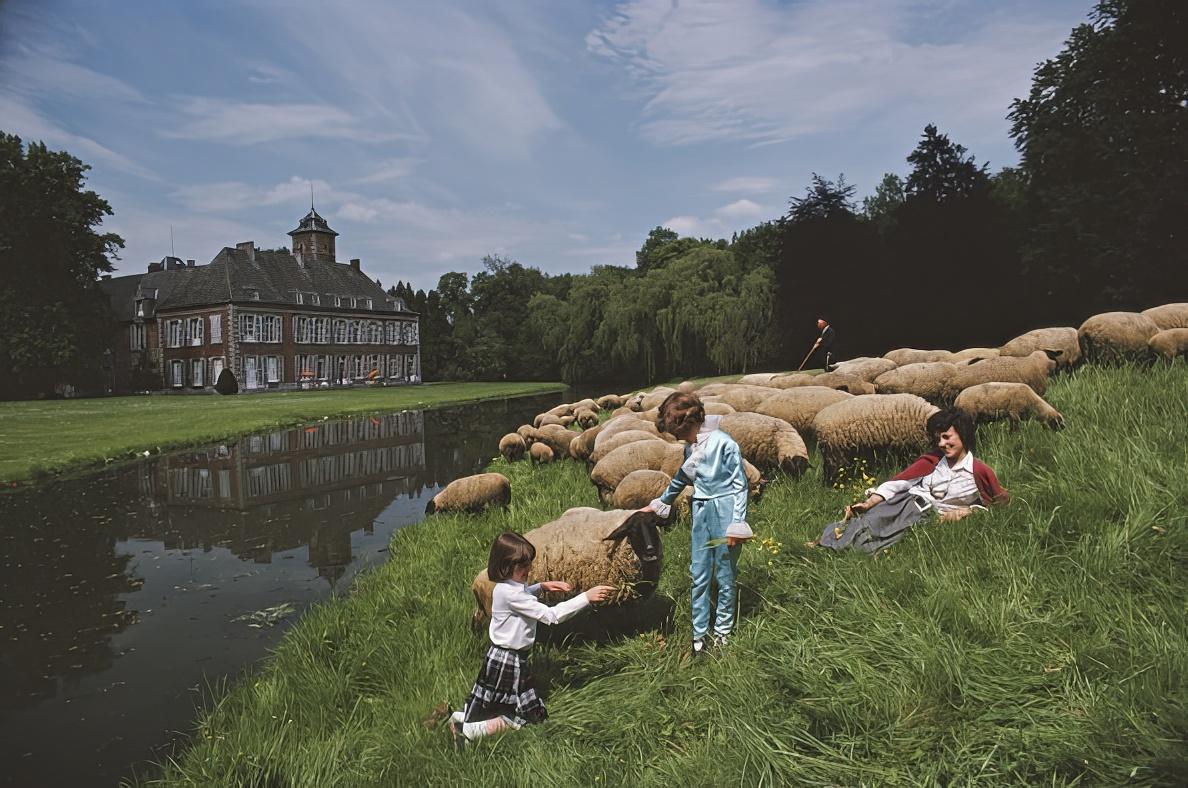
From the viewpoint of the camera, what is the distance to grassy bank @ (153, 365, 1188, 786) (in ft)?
10.7

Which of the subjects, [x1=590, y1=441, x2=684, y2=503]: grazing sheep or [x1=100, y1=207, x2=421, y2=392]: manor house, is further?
[x1=100, y1=207, x2=421, y2=392]: manor house

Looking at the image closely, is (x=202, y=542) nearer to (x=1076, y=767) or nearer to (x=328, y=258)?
(x=1076, y=767)

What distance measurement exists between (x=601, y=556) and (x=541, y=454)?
34.0 ft

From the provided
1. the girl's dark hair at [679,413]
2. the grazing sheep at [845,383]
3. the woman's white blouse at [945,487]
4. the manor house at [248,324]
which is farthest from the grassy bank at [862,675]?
the manor house at [248,324]

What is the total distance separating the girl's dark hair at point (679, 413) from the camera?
514 centimetres

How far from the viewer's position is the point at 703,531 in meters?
4.95

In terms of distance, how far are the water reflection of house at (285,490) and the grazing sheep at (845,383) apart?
27.0 feet

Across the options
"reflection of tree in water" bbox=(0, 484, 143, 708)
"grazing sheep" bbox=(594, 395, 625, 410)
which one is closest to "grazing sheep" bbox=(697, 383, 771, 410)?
"reflection of tree in water" bbox=(0, 484, 143, 708)

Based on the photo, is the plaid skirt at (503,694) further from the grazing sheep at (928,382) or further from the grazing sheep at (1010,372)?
the grazing sheep at (1010,372)

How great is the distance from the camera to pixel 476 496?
35.6 ft

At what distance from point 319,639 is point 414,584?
1459 mm

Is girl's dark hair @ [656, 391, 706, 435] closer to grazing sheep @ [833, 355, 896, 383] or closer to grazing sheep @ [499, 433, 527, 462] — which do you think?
grazing sheep @ [833, 355, 896, 383]

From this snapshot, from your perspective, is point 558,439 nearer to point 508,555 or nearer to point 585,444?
point 585,444

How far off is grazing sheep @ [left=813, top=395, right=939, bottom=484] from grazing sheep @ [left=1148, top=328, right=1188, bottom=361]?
3.78m
